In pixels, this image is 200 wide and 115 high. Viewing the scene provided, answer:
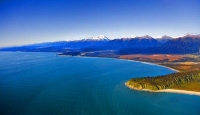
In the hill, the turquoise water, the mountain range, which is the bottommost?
the turquoise water

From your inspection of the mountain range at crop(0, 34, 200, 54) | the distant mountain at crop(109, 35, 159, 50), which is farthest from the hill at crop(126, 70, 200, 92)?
the distant mountain at crop(109, 35, 159, 50)

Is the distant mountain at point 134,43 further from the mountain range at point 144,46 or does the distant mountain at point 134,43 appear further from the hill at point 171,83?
the hill at point 171,83

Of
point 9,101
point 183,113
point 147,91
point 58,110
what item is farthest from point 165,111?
point 9,101

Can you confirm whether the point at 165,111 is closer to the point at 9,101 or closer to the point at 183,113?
the point at 183,113

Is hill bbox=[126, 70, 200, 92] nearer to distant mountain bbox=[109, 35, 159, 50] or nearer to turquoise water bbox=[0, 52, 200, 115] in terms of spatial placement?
turquoise water bbox=[0, 52, 200, 115]

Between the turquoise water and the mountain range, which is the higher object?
the mountain range

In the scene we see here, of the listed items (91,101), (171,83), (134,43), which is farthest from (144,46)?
(91,101)

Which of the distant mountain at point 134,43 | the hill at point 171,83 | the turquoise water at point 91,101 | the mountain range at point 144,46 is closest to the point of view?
the turquoise water at point 91,101

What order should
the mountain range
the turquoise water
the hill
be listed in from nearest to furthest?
the turquoise water → the hill → the mountain range

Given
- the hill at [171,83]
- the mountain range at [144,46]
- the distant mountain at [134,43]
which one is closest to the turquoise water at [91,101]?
the hill at [171,83]

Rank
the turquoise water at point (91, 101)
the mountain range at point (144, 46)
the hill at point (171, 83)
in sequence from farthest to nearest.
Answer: the mountain range at point (144, 46)
the hill at point (171, 83)
the turquoise water at point (91, 101)

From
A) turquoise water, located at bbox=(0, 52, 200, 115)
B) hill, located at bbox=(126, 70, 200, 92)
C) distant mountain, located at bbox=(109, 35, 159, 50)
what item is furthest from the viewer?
distant mountain, located at bbox=(109, 35, 159, 50)
